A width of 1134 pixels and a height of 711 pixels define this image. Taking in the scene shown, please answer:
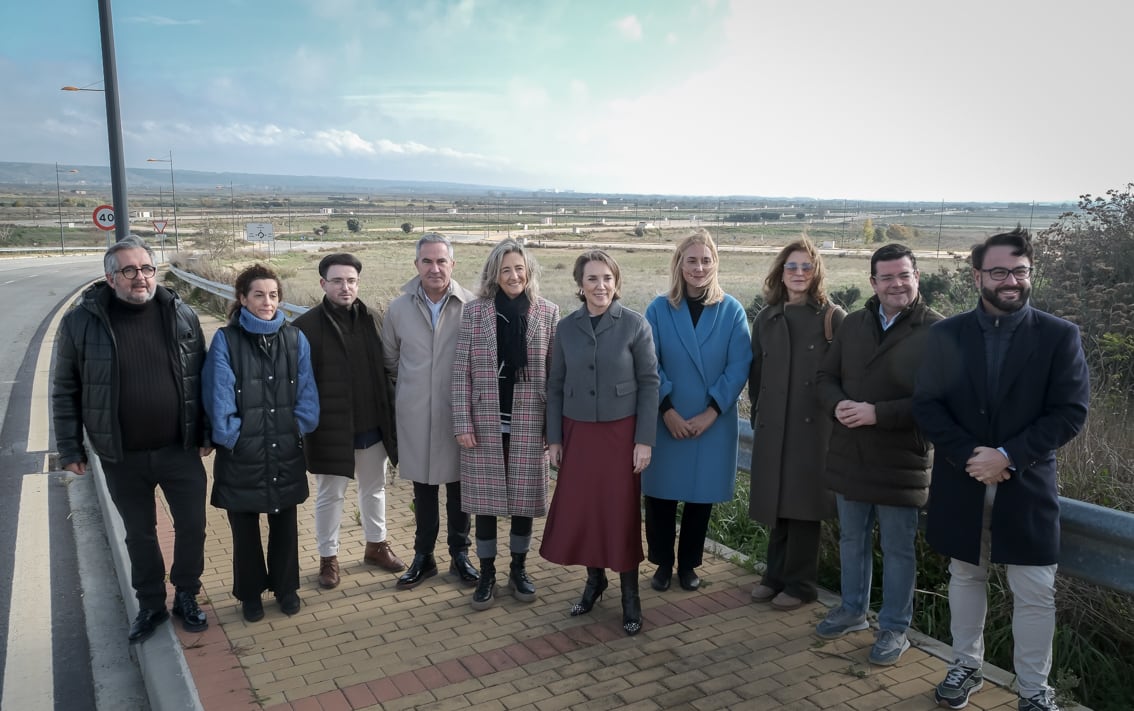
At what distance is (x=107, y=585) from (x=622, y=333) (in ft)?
12.1

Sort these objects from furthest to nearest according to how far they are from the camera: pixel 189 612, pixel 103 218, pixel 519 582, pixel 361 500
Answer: pixel 103 218
pixel 361 500
pixel 519 582
pixel 189 612

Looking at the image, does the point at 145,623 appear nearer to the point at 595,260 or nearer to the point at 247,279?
the point at 247,279

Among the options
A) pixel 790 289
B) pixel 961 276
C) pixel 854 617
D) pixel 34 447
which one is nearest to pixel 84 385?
pixel 790 289

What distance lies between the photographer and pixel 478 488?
5.04 m

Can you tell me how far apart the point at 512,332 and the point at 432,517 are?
126 centimetres

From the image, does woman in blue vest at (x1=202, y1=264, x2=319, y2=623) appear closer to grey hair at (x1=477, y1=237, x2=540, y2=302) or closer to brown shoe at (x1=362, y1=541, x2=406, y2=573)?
brown shoe at (x1=362, y1=541, x2=406, y2=573)

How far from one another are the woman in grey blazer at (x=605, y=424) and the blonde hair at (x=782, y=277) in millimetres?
743

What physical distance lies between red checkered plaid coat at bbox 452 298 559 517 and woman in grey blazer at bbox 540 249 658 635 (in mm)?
222

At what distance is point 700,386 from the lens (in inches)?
194

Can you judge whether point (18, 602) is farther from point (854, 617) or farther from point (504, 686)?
point (854, 617)

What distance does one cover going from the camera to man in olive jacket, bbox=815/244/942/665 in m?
4.13

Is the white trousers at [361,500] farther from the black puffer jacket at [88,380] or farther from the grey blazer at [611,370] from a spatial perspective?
the grey blazer at [611,370]

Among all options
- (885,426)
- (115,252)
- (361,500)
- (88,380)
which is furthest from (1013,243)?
(88,380)

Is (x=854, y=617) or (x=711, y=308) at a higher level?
(x=711, y=308)
